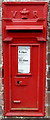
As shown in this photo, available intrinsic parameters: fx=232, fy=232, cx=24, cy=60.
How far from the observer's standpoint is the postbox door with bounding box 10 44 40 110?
9.35ft

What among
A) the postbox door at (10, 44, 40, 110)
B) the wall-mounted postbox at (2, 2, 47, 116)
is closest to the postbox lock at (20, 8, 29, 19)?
the wall-mounted postbox at (2, 2, 47, 116)

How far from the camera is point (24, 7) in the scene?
279 centimetres

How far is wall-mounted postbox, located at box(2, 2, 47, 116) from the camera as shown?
2777 mm

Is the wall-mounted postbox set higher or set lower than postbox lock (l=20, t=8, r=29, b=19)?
lower

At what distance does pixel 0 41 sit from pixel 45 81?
76cm

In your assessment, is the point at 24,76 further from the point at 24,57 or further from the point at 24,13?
the point at 24,13

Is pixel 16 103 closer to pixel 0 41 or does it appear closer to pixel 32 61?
pixel 32 61

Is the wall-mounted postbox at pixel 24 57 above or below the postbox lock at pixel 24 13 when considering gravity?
below

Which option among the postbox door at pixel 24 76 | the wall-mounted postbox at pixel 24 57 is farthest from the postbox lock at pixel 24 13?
the postbox door at pixel 24 76

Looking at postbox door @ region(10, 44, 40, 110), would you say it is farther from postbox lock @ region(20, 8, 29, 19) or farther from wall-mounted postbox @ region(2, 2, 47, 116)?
postbox lock @ region(20, 8, 29, 19)

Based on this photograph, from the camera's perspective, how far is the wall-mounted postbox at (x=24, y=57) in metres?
2.78

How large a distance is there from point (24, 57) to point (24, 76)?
0.78 ft

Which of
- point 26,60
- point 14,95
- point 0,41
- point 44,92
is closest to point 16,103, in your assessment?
point 14,95

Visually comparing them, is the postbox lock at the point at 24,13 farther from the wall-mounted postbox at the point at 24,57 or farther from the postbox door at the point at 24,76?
the postbox door at the point at 24,76
